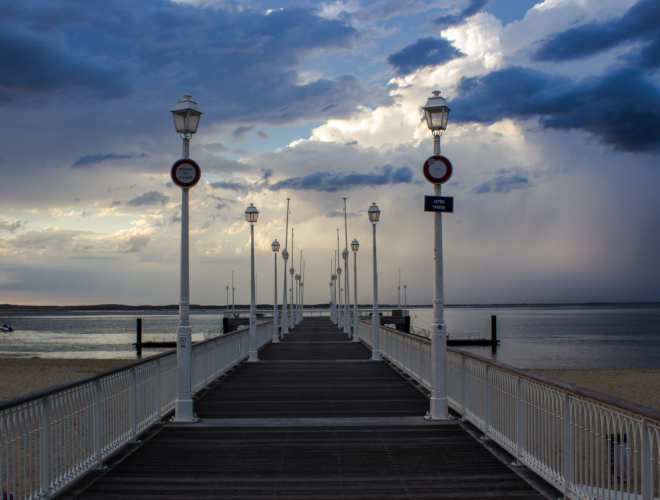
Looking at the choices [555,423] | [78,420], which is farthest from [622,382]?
[78,420]

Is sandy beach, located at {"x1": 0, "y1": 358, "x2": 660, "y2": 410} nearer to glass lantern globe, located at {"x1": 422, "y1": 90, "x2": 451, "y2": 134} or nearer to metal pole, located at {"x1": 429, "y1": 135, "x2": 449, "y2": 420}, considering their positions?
metal pole, located at {"x1": 429, "y1": 135, "x2": 449, "y2": 420}

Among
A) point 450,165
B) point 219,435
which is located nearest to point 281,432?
point 219,435

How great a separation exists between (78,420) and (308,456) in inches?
108

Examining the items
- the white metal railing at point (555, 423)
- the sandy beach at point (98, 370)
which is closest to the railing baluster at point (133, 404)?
the white metal railing at point (555, 423)

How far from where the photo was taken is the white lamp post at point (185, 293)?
853 cm

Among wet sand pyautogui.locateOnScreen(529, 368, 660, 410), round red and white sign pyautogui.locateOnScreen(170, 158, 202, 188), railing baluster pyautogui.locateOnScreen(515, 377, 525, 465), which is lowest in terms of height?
wet sand pyautogui.locateOnScreen(529, 368, 660, 410)

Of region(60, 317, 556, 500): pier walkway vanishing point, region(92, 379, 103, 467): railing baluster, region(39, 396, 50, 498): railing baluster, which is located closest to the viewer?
region(39, 396, 50, 498): railing baluster

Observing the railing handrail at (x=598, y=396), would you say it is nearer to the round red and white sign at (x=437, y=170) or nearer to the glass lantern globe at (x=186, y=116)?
the round red and white sign at (x=437, y=170)

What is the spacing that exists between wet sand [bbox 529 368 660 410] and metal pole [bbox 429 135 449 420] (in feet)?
50.9

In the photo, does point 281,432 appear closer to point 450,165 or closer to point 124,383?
point 124,383

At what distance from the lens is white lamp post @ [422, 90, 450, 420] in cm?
852

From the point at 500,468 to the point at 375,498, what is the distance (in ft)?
5.74

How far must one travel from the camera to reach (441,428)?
8.00 metres

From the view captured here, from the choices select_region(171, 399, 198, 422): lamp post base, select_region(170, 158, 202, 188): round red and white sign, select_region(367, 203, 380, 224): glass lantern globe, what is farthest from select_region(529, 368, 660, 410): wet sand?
select_region(170, 158, 202, 188): round red and white sign
